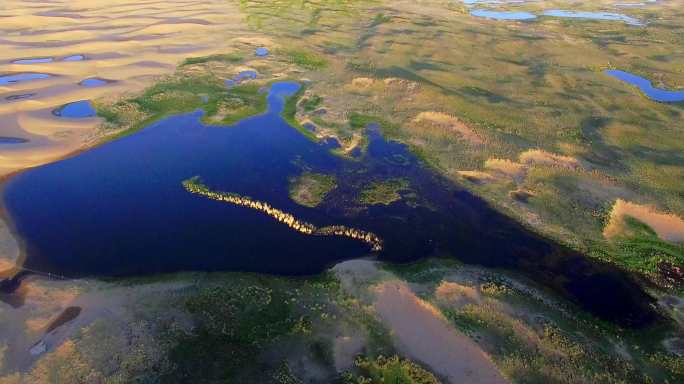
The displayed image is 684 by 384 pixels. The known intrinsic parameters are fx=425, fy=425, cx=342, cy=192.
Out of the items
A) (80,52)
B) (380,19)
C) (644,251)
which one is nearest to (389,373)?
(644,251)

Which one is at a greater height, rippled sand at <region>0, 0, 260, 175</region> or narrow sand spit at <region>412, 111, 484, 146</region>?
rippled sand at <region>0, 0, 260, 175</region>

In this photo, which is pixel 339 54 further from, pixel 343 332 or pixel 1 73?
pixel 343 332

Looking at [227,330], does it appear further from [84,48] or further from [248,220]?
[84,48]

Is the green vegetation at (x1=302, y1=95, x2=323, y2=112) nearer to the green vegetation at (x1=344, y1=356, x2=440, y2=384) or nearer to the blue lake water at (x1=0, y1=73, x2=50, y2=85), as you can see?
the green vegetation at (x1=344, y1=356, x2=440, y2=384)

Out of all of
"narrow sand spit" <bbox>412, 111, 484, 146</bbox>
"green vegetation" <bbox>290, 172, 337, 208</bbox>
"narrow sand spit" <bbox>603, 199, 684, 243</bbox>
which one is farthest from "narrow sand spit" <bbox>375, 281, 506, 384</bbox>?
"narrow sand spit" <bbox>412, 111, 484, 146</bbox>

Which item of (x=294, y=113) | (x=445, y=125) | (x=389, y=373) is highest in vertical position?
(x=294, y=113)

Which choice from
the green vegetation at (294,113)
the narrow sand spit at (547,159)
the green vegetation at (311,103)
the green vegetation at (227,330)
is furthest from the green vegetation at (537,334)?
the green vegetation at (311,103)
